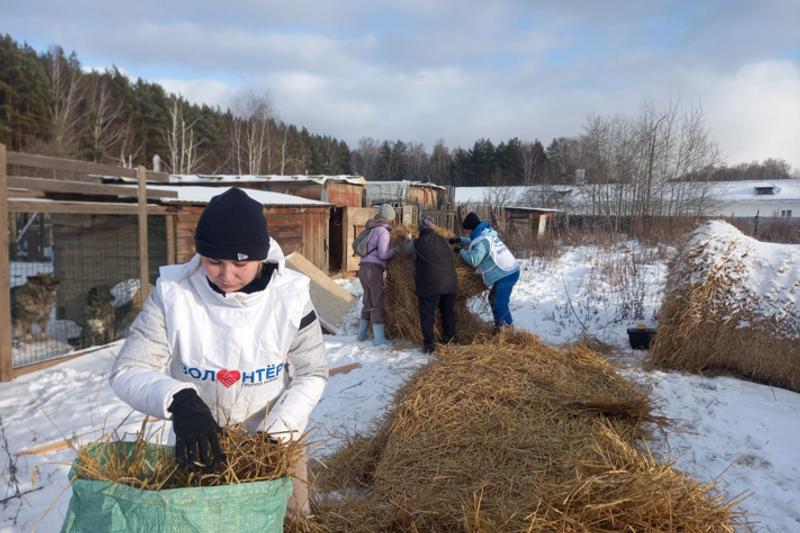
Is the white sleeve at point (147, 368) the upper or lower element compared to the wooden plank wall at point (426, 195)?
lower

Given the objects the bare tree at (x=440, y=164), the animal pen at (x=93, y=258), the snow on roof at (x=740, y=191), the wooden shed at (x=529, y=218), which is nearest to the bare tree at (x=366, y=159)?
the bare tree at (x=440, y=164)

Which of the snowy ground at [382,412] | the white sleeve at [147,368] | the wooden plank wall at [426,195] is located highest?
the wooden plank wall at [426,195]

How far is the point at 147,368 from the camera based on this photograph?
1.69 meters

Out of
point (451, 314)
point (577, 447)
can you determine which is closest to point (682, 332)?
point (451, 314)

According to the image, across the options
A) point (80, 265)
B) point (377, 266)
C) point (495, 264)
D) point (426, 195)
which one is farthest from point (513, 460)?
point (426, 195)

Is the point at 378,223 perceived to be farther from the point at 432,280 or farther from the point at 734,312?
the point at 734,312

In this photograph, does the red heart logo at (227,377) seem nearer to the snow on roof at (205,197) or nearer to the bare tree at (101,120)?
the snow on roof at (205,197)

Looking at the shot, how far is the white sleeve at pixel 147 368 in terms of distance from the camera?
1.52m

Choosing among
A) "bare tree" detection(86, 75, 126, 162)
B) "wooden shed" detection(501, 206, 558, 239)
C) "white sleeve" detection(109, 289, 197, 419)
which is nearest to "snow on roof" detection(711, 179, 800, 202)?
"wooden shed" detection(501, 206, 558, 239)

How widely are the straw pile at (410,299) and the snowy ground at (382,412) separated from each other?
1.29ft

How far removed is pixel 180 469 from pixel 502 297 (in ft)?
18.4

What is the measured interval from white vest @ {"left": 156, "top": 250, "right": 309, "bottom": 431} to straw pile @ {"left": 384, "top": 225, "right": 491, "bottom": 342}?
5.02 meters

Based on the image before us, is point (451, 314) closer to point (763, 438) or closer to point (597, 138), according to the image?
point (763, 438)

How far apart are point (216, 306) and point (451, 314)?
4895 mm
